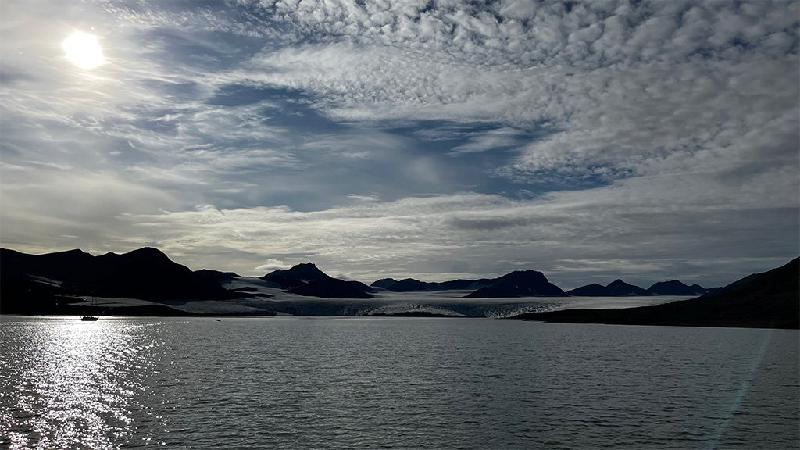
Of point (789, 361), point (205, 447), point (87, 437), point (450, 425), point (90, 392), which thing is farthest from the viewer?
point (789, 361)

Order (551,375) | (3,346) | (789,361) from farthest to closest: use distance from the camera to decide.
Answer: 1. (3,346)
2. (789,361)
3. (551,375)

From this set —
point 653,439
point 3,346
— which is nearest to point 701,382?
point 653,439

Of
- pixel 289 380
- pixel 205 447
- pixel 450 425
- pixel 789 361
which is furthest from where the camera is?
pixel 789 361

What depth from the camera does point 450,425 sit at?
49688mm

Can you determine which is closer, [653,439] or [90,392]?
[653,439]

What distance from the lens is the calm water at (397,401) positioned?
148ft

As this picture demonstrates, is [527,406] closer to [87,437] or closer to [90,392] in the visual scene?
[87,437]

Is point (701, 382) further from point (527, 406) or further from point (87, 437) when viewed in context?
point (87, 437)

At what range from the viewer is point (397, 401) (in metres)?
60.2

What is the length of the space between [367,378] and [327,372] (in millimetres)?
9324

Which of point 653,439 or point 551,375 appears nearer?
point 653,439

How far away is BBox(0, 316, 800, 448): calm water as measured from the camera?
45.2 meters

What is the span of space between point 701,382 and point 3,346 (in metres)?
130

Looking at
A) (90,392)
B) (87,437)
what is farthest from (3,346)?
(87,437)
